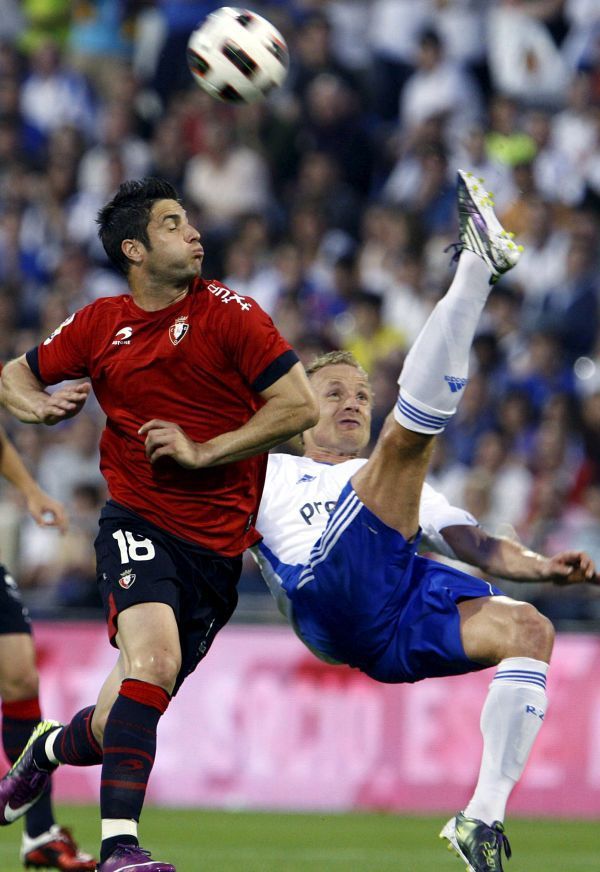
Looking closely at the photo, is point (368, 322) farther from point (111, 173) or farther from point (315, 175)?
point (111, 173)

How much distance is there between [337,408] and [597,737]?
15.1ft

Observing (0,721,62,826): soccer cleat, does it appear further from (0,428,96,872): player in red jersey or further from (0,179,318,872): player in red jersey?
(0,428,96,872): player in red jersey

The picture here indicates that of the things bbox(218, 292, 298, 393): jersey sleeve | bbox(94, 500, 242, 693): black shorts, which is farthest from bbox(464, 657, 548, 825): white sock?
bbox(218, 292, 298, 393): jersey sleeve

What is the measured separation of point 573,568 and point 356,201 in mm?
9645

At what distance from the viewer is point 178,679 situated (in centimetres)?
627

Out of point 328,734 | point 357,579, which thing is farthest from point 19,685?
point 328,734

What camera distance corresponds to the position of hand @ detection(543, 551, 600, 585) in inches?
244

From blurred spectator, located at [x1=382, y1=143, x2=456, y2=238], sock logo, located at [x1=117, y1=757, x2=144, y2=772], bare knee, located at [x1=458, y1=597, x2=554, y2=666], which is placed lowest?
sock logo, located at [x1=117, y1=757, x2=144, y2=772]

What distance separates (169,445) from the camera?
5.98 metres

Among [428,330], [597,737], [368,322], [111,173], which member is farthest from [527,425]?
[428,330]

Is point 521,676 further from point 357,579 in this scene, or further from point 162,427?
point 162,427

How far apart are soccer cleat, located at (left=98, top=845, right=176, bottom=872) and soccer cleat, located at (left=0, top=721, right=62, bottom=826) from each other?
4.26ft

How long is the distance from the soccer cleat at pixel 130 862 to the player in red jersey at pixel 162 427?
237 millimetres

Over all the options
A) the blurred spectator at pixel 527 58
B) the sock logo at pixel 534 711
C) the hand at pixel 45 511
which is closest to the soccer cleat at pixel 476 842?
the sock logo at pixel 534 711
